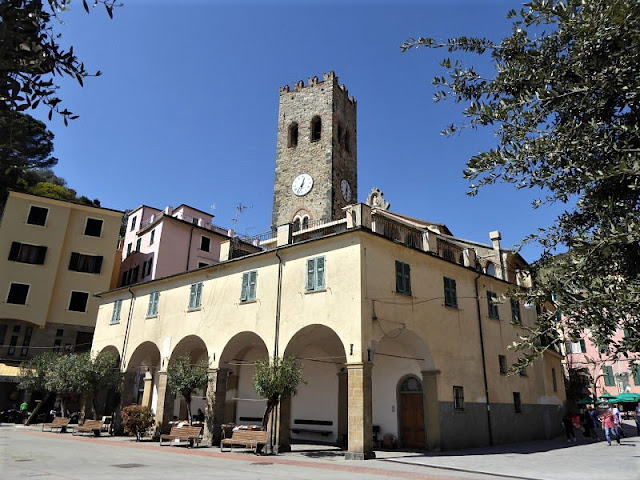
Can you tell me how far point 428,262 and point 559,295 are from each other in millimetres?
13086

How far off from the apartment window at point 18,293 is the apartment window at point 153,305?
14101 mm

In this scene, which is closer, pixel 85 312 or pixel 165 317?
pixel 165 317

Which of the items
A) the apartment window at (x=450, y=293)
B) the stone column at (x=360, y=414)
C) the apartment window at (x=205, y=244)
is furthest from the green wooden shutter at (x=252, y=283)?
the apartment window at (x=205, y=244)

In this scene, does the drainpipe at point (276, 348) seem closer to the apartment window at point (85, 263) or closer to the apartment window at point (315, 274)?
the apartment window at point (315, 274)

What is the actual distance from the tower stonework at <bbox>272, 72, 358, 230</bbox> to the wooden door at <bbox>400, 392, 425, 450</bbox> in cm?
1703

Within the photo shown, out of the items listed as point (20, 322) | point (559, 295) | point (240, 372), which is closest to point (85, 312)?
point (20, 322)

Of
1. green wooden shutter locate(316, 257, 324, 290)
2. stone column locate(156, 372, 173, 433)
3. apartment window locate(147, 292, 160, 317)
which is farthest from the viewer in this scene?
apartment window locate(147, 292, 160, 317)

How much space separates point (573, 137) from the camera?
223 inches

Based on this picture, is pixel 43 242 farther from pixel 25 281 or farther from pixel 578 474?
pixel 578 474

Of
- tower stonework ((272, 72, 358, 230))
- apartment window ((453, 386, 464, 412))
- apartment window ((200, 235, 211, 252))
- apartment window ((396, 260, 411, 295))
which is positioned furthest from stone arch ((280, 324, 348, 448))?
apartment window ((200, 235, 211, 252))

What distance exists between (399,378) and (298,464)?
264 inches

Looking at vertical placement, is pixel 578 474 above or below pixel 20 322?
below

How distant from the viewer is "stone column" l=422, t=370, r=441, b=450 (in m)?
16.4

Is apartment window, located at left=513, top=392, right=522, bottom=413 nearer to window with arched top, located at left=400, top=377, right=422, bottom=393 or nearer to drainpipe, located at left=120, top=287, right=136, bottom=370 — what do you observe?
window with arched top, located at left=400, top=377, right=422, bottom=393
